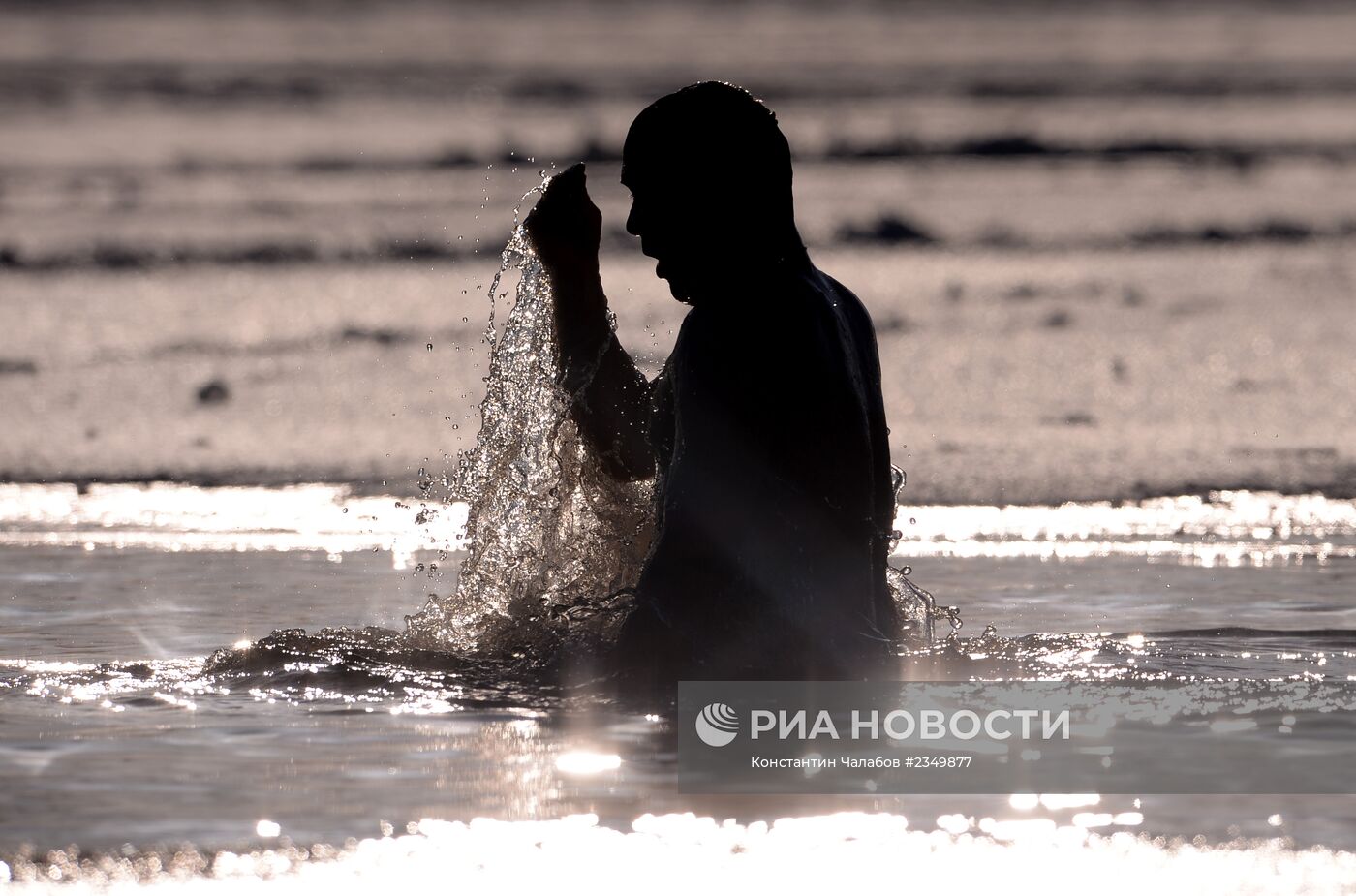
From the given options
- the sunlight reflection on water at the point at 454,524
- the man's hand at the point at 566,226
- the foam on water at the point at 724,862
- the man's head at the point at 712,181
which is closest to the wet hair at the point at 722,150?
the man's head at the point at 712,181

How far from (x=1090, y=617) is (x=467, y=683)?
3406 mm

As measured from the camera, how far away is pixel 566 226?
23.0ft

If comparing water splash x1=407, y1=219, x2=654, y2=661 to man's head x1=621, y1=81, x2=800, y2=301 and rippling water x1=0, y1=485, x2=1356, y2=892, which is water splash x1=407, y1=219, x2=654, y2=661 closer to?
rippling water x1=0, y1=485, x2=1356, y2=892

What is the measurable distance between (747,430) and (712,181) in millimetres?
722

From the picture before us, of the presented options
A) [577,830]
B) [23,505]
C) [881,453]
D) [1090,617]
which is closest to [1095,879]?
[577,830]

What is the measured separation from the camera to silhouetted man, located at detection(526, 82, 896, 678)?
6109mm

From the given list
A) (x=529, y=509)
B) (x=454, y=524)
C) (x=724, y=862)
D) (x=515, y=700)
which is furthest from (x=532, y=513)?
(x=454, y=524)

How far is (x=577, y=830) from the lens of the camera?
177 inches

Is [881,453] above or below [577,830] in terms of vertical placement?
above

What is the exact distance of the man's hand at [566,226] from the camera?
22.9 ft

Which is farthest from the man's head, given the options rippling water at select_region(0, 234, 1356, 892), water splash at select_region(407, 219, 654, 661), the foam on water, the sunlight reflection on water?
the sunlight reflection on water

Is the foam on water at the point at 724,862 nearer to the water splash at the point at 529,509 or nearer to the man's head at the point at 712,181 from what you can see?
the man's head at the point at 712,181

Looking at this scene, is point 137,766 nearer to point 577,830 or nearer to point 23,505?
point 577,830

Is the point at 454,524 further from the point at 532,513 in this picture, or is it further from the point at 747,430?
the point at 747,430
